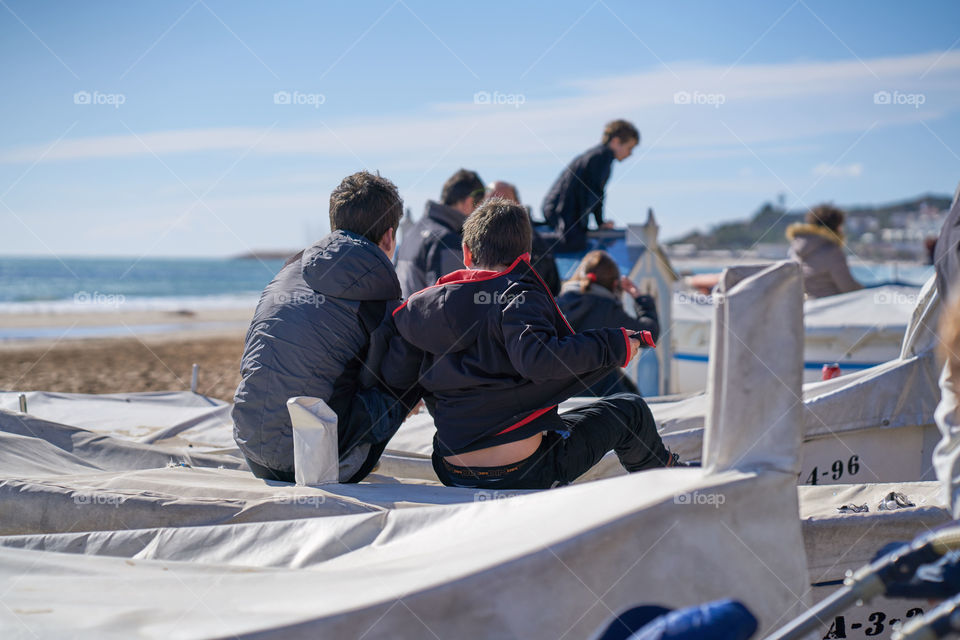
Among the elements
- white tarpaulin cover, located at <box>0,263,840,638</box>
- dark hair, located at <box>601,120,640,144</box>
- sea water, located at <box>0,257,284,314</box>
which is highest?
sea water, located at <box>0,257,284,314</box>

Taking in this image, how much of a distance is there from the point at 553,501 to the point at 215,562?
3.20ft

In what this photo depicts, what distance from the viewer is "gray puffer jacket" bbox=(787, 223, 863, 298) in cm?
918

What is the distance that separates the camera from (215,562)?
2.34 m

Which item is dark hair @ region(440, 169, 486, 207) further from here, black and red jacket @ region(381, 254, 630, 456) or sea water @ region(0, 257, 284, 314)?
sea water @ region(0, 257, 284, 314)

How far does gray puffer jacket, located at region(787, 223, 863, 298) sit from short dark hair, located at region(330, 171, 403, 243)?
6812mm

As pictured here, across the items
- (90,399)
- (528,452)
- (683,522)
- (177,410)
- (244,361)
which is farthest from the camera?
(90,399)

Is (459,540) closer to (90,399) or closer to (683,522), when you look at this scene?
(683,522)

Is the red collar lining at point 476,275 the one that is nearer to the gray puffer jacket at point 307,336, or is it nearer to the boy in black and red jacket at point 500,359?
the boy in black and red jacket at point 500,359

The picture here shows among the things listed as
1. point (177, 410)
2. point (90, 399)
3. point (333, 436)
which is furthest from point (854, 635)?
point (90, 399)

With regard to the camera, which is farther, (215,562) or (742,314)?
(215,562)

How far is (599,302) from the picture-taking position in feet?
18.2

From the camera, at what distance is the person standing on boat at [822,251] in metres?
9.19

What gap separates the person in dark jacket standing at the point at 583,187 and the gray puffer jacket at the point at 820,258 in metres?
2.67

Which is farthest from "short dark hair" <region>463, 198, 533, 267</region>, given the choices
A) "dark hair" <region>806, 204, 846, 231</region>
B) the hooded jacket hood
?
"dark hair" <region>806, 204, 846, 231</region>
